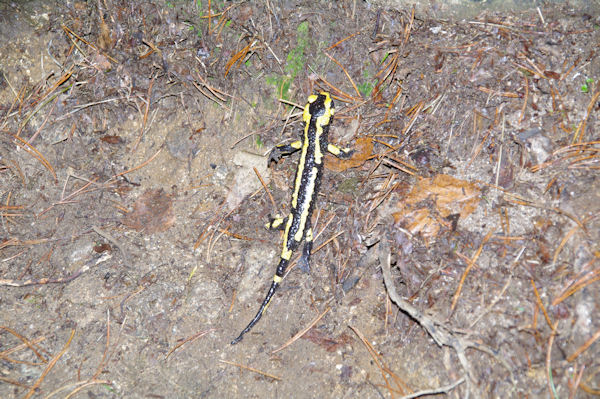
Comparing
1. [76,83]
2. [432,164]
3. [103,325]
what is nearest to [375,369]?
[432,164]

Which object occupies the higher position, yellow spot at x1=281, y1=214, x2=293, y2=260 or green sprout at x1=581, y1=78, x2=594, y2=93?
green sprout at x1=581, y1=78, x2=594, y2=93

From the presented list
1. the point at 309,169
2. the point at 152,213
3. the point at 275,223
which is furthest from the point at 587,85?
the point at 152,213

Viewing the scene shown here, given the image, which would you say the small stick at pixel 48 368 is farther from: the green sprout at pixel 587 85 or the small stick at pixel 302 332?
the green sprout at pixel 587 85

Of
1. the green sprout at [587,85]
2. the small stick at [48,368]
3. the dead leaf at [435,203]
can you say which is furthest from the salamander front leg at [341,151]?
the small stick at [48,368]

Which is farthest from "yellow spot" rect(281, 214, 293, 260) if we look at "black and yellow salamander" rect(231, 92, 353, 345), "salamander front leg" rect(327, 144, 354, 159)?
"salamander front leg" rect(327, 144, 354, 159)

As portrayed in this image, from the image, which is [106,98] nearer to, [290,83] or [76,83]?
[76,83]

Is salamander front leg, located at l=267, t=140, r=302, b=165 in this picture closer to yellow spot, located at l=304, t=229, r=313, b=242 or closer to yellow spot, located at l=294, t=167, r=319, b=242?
yellow spot, located at l=294, t=167, r=319, b=242
